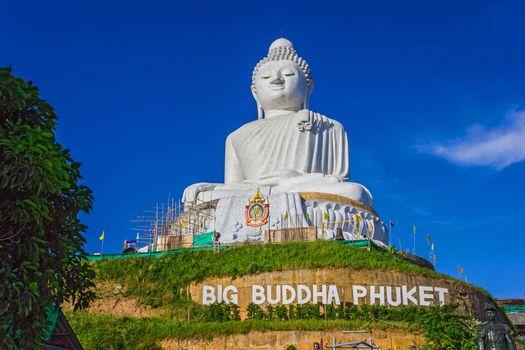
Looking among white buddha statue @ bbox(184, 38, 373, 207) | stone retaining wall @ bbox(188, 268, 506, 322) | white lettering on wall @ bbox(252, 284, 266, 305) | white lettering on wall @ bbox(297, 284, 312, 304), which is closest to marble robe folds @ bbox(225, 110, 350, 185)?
white buddha statue @ bbox(184, 38, 373, 207)

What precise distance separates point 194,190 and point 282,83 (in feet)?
19.0

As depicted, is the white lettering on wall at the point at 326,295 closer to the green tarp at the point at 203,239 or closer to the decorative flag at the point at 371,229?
the green tarp at the point at 203,239

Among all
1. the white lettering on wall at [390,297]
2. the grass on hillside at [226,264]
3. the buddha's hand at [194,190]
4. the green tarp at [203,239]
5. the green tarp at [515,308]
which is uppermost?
the buddha's hand at [194,190]

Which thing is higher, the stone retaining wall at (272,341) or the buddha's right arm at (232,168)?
the buddha's right arm at (232,168)

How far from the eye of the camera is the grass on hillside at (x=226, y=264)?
54.9 ft

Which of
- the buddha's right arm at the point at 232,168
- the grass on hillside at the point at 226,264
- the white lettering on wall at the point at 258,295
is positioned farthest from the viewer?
the buddha's right arm at the point at 232,168

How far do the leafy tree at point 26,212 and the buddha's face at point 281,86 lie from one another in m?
18.7

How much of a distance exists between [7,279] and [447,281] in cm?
1232

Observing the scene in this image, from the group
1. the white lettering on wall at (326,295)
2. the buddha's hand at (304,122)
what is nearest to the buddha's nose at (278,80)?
the buddha's hand at (304,122)

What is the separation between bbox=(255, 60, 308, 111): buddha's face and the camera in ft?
87.0

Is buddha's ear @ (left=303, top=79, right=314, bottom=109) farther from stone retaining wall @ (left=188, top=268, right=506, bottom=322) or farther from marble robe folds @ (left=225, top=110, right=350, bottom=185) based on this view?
stone retaining wall @ (left=188, top=268, right=506, bottom=322)

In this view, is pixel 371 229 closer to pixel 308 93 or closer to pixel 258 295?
pixel 258 295

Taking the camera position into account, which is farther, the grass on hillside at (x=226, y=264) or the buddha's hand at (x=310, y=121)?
the buddha's hand at (x=310, y=121)

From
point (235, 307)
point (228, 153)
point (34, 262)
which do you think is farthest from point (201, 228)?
point (34, 262)
